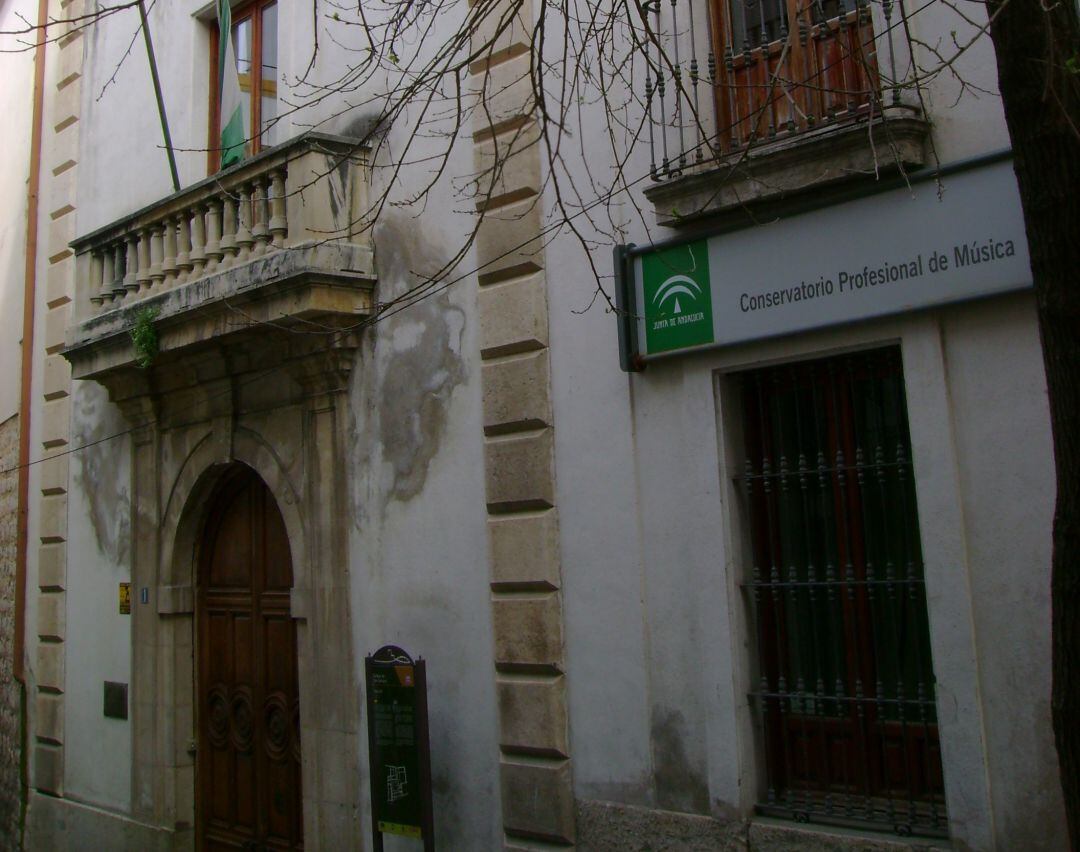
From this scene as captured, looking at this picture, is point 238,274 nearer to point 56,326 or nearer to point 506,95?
point 506,95

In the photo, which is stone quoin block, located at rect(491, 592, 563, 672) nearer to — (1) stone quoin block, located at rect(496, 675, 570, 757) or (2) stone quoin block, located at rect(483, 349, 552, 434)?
(1) stone quoin block, located at rect(496, 675, 570, 757)

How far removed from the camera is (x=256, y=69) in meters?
9.15

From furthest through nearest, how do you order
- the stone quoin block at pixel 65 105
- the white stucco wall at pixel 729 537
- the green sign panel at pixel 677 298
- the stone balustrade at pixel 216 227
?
the stone quoin block at pixel 65 105
the stone balustrade at pixel 216 227
the green sign panel at pixel 677 298
the white stucco wall at pixel 729 537

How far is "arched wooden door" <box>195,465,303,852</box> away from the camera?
326 inches

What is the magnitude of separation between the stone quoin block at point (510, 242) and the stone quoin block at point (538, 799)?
264 centimetres

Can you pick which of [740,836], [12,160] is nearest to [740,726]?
[740,836]

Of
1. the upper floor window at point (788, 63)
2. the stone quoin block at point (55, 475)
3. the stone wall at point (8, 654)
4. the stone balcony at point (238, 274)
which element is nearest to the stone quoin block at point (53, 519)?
the stone quoin block at point (55, 475)

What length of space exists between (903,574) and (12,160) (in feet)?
32.7

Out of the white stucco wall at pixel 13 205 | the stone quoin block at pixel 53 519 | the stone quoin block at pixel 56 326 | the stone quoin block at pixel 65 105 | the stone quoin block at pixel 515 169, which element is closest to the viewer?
the stone quoin block at pixel 515 169

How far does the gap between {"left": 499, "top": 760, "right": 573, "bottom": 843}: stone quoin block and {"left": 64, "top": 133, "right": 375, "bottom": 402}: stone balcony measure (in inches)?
101

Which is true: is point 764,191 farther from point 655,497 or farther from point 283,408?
point 283,408

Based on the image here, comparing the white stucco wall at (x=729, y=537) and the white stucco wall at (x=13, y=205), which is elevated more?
the white stucco wall at (x=13, y=205)

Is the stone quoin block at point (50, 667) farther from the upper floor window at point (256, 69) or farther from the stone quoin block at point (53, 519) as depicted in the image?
the upper floor window at point (256, 69)

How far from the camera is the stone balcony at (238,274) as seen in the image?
24.4 feet
